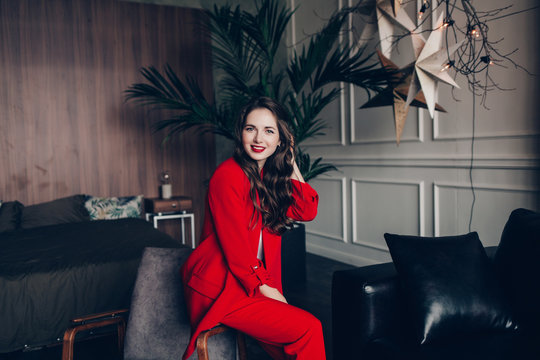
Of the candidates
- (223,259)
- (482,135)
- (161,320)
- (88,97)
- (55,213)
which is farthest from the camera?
(88,97)

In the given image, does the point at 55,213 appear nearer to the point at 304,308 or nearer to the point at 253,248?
→ the point at 304,308

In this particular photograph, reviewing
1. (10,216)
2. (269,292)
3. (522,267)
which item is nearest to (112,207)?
(10,216)

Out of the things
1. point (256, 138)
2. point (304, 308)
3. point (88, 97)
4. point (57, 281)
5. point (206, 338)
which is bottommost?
point (304, 308)

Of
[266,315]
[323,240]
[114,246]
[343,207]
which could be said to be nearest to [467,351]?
[266,315]

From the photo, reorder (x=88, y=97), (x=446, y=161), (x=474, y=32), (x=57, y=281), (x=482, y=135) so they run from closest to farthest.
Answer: (x=57, y=281) → (x=474, y=32) → (x=482, y=135) → (x=446, y=161) → (x=88, y=97)

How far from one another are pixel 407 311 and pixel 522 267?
1.52 feet

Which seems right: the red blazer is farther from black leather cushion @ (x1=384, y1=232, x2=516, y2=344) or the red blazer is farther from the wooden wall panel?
the wooden wall panel

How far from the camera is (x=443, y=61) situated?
8.54 ft

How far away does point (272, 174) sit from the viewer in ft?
5.27

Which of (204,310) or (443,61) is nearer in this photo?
(204,310)

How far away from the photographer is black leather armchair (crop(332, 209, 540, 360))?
1.43 metres

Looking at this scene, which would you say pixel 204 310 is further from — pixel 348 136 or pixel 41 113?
pixel 41 113

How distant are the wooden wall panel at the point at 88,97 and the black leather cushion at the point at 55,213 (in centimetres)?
40

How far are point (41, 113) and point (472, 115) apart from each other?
403cm
